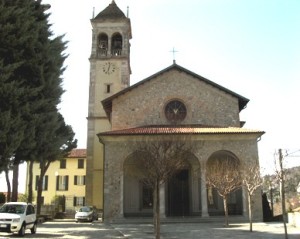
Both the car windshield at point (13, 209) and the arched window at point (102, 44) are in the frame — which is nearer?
the car windshield at point (13, 209)

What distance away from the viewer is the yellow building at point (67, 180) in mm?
58438

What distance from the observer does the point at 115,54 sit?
126 feet

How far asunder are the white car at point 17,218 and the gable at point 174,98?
38.2 ft

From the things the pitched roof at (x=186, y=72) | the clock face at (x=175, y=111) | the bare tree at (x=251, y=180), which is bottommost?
the bare tree at (x=251, y=180)

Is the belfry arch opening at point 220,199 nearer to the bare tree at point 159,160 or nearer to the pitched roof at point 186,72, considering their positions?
the pitched roof at point 186,72

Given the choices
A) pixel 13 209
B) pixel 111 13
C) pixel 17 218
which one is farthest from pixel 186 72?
pixel 17 218

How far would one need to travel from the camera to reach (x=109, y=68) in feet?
123

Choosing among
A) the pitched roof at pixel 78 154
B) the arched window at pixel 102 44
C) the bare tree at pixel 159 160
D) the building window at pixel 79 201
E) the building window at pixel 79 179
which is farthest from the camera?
the pitched roof at pixel 78 154

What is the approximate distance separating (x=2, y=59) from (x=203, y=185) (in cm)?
1545

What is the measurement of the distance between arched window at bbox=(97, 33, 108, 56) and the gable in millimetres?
10676

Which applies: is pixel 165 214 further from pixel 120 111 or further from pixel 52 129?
pixel 52 129

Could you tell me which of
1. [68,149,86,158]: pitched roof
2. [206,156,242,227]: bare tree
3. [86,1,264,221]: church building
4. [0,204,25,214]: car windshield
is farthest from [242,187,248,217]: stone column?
[68,149,86,158]: pitched roof

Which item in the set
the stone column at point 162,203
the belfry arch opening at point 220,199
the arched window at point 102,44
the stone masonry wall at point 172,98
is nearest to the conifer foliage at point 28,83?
the stone column at point 162,203

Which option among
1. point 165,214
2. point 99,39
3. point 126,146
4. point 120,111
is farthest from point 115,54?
point 165,214
